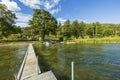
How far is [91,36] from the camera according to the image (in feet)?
325

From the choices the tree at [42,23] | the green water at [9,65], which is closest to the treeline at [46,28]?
the tree at [42,23]

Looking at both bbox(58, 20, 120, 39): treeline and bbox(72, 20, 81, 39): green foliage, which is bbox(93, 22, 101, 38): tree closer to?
bbox(58, 20, 120, 39): treeline

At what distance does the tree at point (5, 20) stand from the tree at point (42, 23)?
9.53 metres

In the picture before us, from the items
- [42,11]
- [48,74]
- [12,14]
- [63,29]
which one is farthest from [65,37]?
[48,74]

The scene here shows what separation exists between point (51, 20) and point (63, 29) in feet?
27.9

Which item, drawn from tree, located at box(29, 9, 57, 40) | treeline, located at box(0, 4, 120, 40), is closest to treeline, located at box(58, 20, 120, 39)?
treeline, located at box(0, 4, 120, 40)

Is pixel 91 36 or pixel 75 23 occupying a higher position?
pixel 75 23

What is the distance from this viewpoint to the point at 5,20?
233 ft

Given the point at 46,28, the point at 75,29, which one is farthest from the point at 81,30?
the point at 46,28

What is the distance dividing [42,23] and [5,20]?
1656cm

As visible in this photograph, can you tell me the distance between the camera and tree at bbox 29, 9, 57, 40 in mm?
78812

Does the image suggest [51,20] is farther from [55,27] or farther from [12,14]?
[12,14]

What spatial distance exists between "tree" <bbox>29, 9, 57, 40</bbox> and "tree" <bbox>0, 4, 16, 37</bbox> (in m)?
9.53

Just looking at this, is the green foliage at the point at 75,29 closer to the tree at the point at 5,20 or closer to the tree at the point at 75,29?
the tree at the point at 75,29
